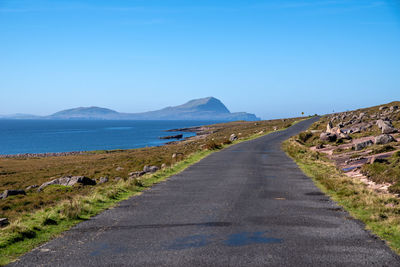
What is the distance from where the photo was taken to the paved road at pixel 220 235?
20.8 feet

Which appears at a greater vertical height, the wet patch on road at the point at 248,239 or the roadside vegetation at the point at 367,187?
the wet patch on road at the point at 248,239

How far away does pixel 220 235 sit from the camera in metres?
7.73

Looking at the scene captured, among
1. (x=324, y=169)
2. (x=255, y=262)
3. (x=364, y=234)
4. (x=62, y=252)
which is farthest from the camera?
(x=324, y=169)

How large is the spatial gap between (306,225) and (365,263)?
8.40ft

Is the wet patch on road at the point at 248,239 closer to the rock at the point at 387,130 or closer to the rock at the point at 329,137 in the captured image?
the rock at the point at 387,130

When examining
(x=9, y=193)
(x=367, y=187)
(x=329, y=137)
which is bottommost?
(x=9, y=193)

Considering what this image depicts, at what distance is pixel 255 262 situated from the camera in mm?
6137

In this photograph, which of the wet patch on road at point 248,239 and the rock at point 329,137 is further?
the rock at point 329,137

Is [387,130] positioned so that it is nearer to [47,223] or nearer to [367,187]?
[367,187]

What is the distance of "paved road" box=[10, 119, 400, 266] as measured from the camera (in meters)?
6.33

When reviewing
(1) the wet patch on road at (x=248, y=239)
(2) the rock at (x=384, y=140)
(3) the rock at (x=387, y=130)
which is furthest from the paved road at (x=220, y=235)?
(3) the rock at (x=387, y=130)

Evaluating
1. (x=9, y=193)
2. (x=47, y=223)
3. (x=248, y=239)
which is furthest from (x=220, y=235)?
(x=9, y=193)

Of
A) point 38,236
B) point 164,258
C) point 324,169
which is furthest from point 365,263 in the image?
point 324,169

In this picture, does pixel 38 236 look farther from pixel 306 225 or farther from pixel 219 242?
pixel 306 225
